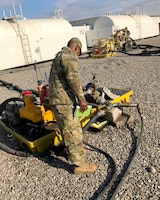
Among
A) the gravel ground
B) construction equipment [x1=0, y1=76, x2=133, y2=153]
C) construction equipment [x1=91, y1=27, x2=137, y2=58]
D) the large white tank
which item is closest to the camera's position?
the gravel ground

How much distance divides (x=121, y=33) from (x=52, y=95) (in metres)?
17.0

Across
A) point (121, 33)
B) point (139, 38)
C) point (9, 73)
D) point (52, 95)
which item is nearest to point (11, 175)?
point (52, 95)

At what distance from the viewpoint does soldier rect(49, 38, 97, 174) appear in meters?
3.41

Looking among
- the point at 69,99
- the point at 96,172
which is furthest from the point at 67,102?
the point at 96,172

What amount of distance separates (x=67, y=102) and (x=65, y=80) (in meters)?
0.32

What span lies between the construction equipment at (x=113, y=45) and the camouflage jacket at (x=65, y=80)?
13.5 metres

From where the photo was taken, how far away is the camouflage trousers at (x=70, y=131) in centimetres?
361

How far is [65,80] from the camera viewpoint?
3.57m

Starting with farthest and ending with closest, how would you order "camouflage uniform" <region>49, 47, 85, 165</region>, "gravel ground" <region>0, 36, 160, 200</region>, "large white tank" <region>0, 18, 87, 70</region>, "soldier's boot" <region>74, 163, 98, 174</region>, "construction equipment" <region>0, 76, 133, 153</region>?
"large white tank" <region>0, 18, 87, 70</region> → "construction equipment" <region>0, 76, 133, 153</region> → "soldier's boot" <region>74, 163, 98, 174</region> → "camouflage uniform" <region>49, 47, 85, 165</region> → "gravel ground" <region>0, 36, 160, 200</region>

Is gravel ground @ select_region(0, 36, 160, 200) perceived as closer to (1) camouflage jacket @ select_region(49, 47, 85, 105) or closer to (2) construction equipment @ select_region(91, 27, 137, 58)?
(1) camouflage jacket @ select_region(49, 47, 85, 105)

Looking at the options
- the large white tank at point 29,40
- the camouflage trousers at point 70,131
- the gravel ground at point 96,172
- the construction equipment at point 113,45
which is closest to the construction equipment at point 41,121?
the gravel ground at point 96,172

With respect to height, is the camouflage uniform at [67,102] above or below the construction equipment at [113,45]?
above

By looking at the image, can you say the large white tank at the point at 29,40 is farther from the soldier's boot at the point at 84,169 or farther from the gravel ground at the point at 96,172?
the soldier's boot at the point at 84,169

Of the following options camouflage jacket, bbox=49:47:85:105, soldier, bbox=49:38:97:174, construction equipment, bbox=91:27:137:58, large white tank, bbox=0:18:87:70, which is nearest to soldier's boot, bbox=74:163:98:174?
soldier, bbox=49:38:97:174
